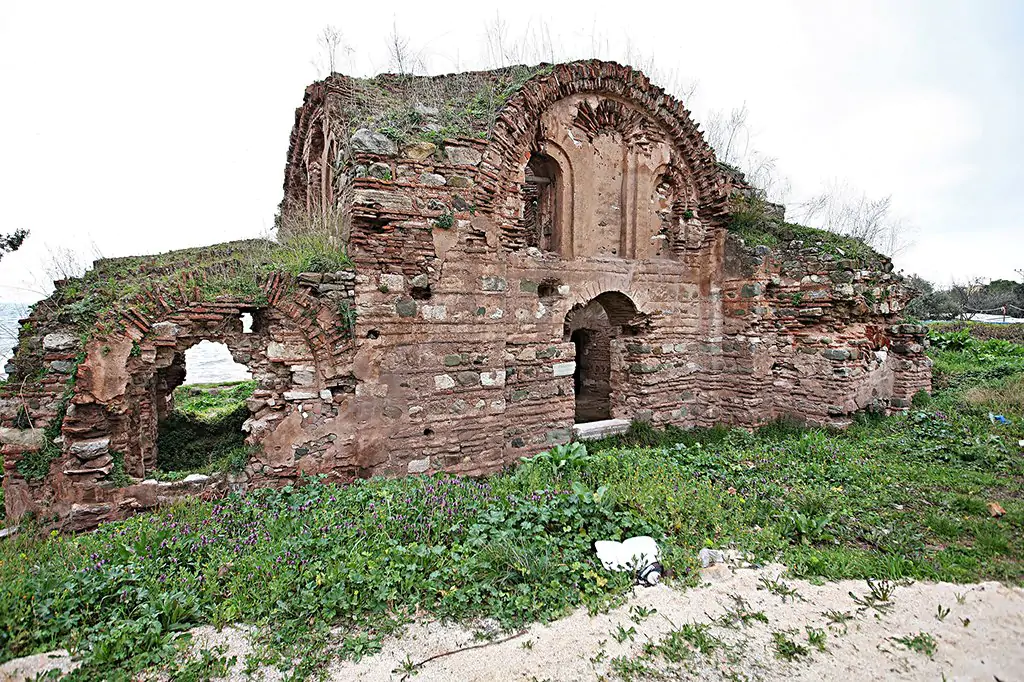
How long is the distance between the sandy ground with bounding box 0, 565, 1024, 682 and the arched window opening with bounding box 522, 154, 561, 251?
5746 millimetres

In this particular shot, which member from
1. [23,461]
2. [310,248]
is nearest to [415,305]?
[310,248]

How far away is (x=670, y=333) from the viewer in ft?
30.3

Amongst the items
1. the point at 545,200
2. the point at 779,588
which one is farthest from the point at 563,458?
the point at 545,200

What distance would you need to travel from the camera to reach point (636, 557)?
4.23m

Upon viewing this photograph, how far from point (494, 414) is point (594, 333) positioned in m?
6.16

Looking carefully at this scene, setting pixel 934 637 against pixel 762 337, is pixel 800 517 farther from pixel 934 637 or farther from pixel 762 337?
pixel 762 337

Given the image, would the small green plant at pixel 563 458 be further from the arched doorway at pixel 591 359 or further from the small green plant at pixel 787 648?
the arched doorway at pixel 591 359

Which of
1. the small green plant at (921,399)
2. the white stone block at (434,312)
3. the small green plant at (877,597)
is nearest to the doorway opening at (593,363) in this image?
the white stone block at (434,312)

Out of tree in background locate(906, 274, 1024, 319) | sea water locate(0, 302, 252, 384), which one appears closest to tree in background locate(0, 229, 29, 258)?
sea water locate(0, 302, 252, 384)

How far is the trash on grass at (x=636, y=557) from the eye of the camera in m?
4.13

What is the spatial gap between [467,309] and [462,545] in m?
3.38

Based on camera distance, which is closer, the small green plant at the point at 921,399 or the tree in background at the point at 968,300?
the small green plant at the point at 921,399

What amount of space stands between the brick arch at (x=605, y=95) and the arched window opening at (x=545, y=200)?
554 millimetres

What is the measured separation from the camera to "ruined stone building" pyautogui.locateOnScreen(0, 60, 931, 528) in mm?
5590
